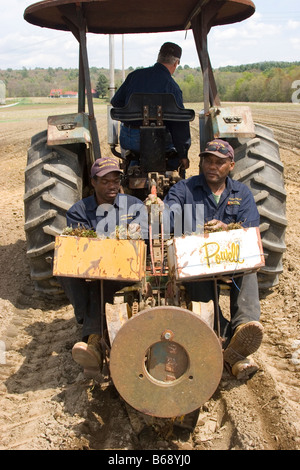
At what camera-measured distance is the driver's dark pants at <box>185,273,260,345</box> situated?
12.2 ft

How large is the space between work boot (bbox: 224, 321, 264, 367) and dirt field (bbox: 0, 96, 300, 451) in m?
0.24

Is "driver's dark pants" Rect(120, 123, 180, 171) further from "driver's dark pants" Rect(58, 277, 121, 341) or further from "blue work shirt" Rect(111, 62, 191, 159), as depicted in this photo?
"driver's dark pants" Rect(58, 277, 121, 341)

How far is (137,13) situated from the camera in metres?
5.44

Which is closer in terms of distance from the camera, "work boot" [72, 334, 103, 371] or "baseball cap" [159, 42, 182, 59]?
"work boot" [72, 334, 103, 371]

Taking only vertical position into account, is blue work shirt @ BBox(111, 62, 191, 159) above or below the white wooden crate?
above

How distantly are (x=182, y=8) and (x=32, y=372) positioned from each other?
3.40 meters

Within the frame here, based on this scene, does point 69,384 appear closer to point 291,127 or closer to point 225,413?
point 225,413

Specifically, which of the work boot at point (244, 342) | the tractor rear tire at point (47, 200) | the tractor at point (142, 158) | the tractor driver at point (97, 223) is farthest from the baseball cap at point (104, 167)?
the work boot at point (244, 342)

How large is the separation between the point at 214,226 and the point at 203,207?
0.50 meters

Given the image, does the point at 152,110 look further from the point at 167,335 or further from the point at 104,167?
the point at 167,335

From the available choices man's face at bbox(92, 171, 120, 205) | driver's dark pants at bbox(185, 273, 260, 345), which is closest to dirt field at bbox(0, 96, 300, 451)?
driver's dark pants at bbox(185, 273, 260, 345)

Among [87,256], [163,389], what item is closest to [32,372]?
[87,256]

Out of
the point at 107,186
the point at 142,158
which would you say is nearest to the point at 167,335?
the point at 107,186

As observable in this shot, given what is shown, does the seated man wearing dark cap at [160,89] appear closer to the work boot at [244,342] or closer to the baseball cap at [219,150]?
the baseball cap at [219,150]
